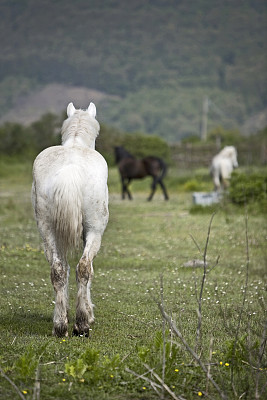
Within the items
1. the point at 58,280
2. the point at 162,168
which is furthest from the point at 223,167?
the point at 58,280

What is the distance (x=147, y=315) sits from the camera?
6.45m

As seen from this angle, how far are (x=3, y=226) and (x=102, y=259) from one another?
487cm

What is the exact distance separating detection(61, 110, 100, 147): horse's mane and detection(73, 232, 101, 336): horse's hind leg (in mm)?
1136

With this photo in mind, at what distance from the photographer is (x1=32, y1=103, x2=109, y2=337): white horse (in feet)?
17.4

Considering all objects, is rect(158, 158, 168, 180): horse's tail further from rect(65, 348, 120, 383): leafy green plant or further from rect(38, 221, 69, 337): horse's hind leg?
rect(65, 348, 120, 383): leafy green plant

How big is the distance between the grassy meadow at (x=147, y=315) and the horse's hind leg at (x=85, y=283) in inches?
7.2

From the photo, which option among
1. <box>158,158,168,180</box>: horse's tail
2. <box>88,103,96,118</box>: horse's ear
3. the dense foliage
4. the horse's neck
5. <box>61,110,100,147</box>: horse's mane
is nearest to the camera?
the horse's neck

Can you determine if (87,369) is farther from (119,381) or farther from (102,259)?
(102,259)

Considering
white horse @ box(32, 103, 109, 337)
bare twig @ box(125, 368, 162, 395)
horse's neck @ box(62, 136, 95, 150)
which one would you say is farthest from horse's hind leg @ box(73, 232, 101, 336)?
bare twig @ box(125, 368, 162, 395)

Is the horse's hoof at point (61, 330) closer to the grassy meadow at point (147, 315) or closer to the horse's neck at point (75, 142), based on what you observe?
the grassy meadow at point (147, 315)

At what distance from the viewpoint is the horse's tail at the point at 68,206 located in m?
5.27

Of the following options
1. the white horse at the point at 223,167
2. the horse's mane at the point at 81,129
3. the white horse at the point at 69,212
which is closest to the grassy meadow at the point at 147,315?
the white horse at the point at 69,212

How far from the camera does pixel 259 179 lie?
17438 mm

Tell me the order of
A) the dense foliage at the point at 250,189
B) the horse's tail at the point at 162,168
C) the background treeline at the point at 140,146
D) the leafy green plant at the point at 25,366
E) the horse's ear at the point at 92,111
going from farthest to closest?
1. the background treeline at the point at 140,146
2. the horse's tail at the point at 162,168
3. the dense foliage at the point at 250,189
4. the horse's ear at the point at 92,111
5. the leafy green plant at the point at 25,366
